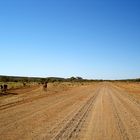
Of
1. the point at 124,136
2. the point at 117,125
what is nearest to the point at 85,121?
the point at 117,125

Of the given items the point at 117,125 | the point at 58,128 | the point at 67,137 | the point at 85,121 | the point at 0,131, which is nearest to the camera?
the point at 67,137

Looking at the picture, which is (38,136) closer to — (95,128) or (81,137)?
(81,137)

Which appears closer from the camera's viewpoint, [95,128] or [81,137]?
[81,137]

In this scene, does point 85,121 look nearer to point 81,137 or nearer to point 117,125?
point 117,125

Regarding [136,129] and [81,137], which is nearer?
[81,137]

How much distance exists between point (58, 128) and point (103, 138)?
84.4 inches

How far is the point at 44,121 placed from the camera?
12.4 meters

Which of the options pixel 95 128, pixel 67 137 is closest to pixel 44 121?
pixel 95 128

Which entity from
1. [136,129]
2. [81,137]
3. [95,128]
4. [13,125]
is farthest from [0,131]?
[136,129]

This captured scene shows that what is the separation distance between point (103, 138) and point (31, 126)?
122 inches

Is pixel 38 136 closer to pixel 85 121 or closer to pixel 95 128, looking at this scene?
pixel 95 128

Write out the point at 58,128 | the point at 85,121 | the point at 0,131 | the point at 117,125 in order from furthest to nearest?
the point at 85,121 → the point at 117,125 → the point at 58,128 → the point at 0,131

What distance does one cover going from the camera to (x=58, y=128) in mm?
10695

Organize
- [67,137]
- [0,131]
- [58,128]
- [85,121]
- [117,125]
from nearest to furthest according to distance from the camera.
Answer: [67,137] < [0,131] < [58,128] < [117,125] < [85,121]
